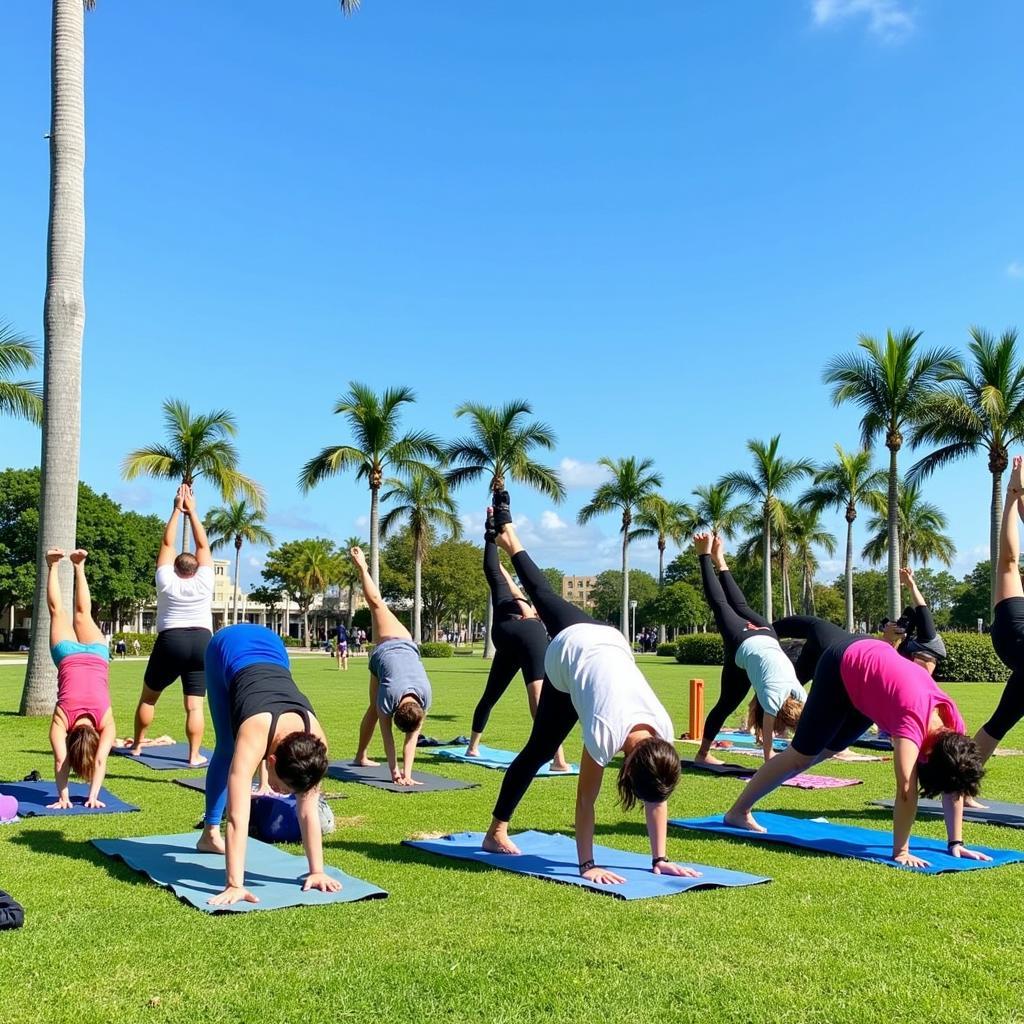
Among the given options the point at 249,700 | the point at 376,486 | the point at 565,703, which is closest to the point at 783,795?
the point at 565,703

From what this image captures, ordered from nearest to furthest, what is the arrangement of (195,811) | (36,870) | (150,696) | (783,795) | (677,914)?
(677,914) < (36,870) < (195,811) < (783,795) < (150,696)

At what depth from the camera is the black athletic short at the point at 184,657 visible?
9539mm

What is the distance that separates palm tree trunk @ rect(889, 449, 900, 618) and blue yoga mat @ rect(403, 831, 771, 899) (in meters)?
24.6

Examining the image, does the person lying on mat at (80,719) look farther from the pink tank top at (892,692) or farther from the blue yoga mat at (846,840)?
the pink tank top at (892,692)

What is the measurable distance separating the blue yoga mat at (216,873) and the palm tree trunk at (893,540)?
2578 centimetres

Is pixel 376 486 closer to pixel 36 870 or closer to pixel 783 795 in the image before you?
pixel 783 795

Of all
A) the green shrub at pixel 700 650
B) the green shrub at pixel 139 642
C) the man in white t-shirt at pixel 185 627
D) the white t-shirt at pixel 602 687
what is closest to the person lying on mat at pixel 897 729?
the white t-shirt at pixel 602 687

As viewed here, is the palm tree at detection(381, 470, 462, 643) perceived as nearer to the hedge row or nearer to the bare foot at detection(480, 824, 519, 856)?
the hedge row

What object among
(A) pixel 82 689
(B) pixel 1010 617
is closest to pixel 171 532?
(A) pixel 82 689

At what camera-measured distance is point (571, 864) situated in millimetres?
6074

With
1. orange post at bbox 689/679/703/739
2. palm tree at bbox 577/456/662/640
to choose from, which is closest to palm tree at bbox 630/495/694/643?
palm tree at bbox 577/456/662/640

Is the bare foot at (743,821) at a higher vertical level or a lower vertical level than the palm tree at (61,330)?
lower

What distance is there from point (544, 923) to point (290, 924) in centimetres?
114

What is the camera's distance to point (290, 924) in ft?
15.3
